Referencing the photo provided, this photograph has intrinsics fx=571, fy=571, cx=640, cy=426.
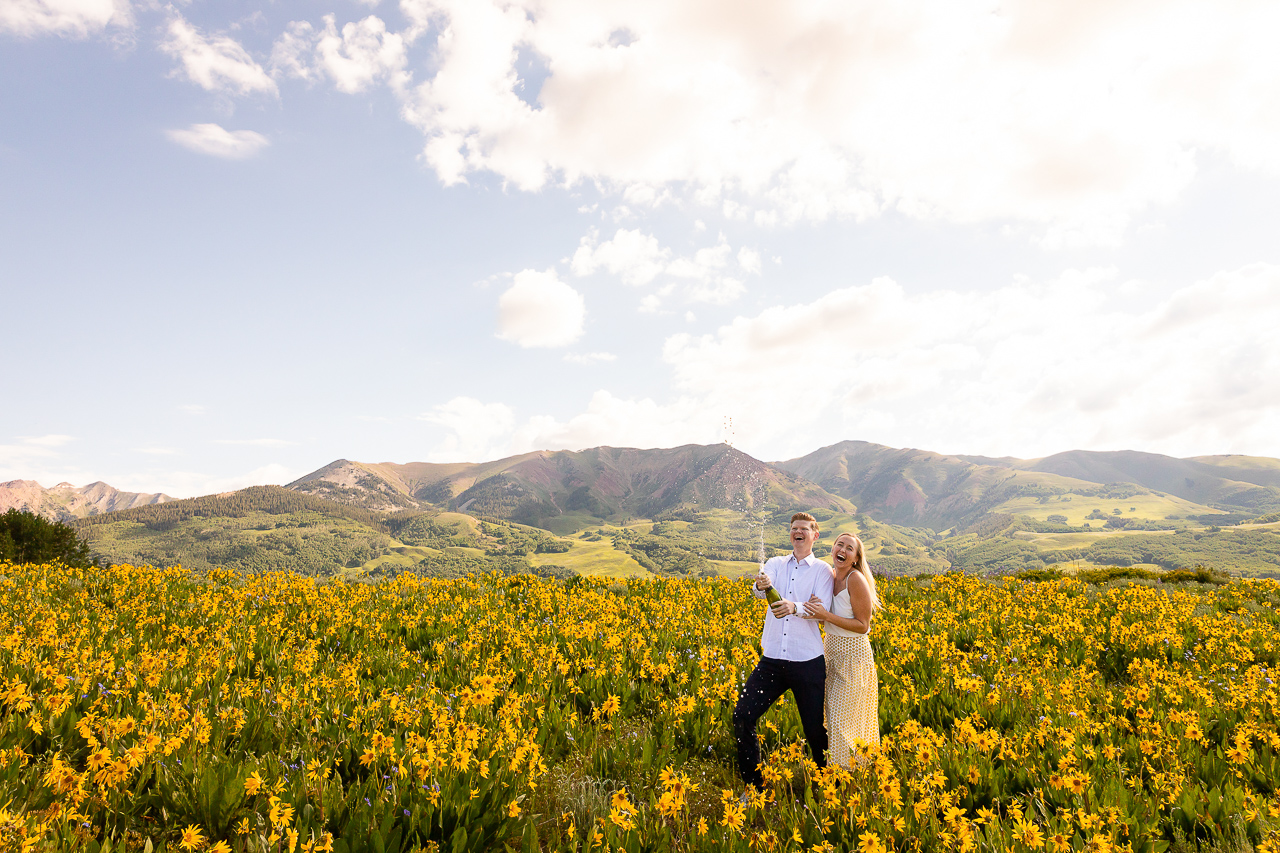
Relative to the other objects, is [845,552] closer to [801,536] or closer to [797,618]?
[801,536]

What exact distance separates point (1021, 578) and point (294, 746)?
19.7 metres

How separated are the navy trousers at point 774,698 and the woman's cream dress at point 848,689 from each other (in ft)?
0.40

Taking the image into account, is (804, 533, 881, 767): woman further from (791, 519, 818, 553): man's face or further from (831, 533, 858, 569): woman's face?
(791, 519, 818, 553): man's face

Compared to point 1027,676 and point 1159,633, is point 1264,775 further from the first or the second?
point 1159,633

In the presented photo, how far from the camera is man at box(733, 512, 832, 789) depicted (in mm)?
→ 5613

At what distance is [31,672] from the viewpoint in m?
6.14

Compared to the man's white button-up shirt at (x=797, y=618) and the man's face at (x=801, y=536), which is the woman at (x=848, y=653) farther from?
the man's face at (x=801, y=536)

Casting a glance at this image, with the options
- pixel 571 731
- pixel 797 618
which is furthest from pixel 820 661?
pixel 571 731

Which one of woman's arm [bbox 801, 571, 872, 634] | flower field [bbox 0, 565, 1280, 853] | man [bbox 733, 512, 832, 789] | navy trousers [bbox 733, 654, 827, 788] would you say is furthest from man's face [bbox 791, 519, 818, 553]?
flower field [bbox 0, 565, 1280, 853]

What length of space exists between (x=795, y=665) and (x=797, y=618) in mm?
459

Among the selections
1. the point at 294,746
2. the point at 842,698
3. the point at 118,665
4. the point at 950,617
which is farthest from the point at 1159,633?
the point at 118,665

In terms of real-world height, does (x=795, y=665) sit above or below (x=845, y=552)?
below

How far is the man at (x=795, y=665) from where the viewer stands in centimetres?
561

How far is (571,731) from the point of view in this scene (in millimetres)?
6301
